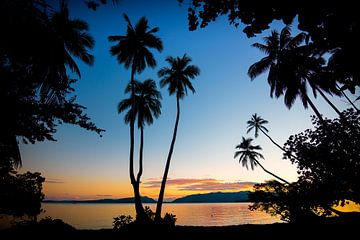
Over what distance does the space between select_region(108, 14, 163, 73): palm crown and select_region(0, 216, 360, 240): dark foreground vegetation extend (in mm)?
19020

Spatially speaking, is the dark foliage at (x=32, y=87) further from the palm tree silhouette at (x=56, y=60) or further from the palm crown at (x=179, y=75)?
the palm crown at (x=179, y=75)

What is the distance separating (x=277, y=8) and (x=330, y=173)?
18590 mm

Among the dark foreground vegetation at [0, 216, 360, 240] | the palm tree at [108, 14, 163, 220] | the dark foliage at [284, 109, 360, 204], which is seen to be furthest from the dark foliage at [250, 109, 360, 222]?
the palm tree at [108, 14, 163, 220]

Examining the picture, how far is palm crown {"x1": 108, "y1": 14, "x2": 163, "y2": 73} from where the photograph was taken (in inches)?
1028

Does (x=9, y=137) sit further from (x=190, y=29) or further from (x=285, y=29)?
(x=285, y=29)

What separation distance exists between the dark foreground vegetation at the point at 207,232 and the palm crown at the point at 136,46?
19020 mm

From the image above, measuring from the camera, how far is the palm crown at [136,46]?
26109mm

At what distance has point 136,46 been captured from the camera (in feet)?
86.0

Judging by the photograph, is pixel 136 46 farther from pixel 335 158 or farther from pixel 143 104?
pixel 335 158

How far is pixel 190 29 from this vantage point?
510 centimetres

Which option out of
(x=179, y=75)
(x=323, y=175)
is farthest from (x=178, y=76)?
(x=323, y=175)

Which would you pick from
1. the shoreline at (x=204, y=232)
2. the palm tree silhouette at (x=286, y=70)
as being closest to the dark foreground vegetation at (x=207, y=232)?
the shoreline at (x=204, y=232)

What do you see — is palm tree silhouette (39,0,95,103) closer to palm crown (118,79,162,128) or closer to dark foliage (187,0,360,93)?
dark foliage (187,0,360,93)

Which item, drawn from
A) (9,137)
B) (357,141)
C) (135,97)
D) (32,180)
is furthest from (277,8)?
(135,97)
